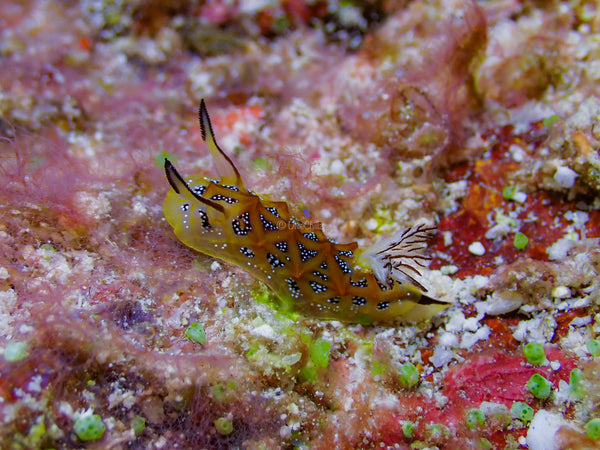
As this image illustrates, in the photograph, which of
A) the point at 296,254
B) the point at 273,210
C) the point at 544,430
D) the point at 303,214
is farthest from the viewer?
the point at 303,214

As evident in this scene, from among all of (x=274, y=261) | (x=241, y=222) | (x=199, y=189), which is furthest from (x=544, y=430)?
(x=199, y=189)

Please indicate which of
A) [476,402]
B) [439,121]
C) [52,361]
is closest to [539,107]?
[439,121]

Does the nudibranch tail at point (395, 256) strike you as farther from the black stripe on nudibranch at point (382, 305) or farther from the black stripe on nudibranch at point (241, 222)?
the black stripe on nudibranch at point (241, 222)

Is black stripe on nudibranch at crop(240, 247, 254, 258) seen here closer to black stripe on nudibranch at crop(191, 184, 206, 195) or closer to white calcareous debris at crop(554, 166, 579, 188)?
black stripe on nudibranch at crop(191, 184, 206, 195)

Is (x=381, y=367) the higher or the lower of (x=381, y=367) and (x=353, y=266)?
the lower

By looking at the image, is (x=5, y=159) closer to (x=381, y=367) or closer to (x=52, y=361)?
(x=52, y=361)

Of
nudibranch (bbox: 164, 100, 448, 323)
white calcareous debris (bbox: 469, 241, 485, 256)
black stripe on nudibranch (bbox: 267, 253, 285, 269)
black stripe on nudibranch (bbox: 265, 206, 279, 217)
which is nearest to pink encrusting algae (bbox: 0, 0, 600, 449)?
white calcareous debris (bbox: 469, 241, 485, 256)

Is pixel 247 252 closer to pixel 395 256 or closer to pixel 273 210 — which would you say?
pixel 273 210
